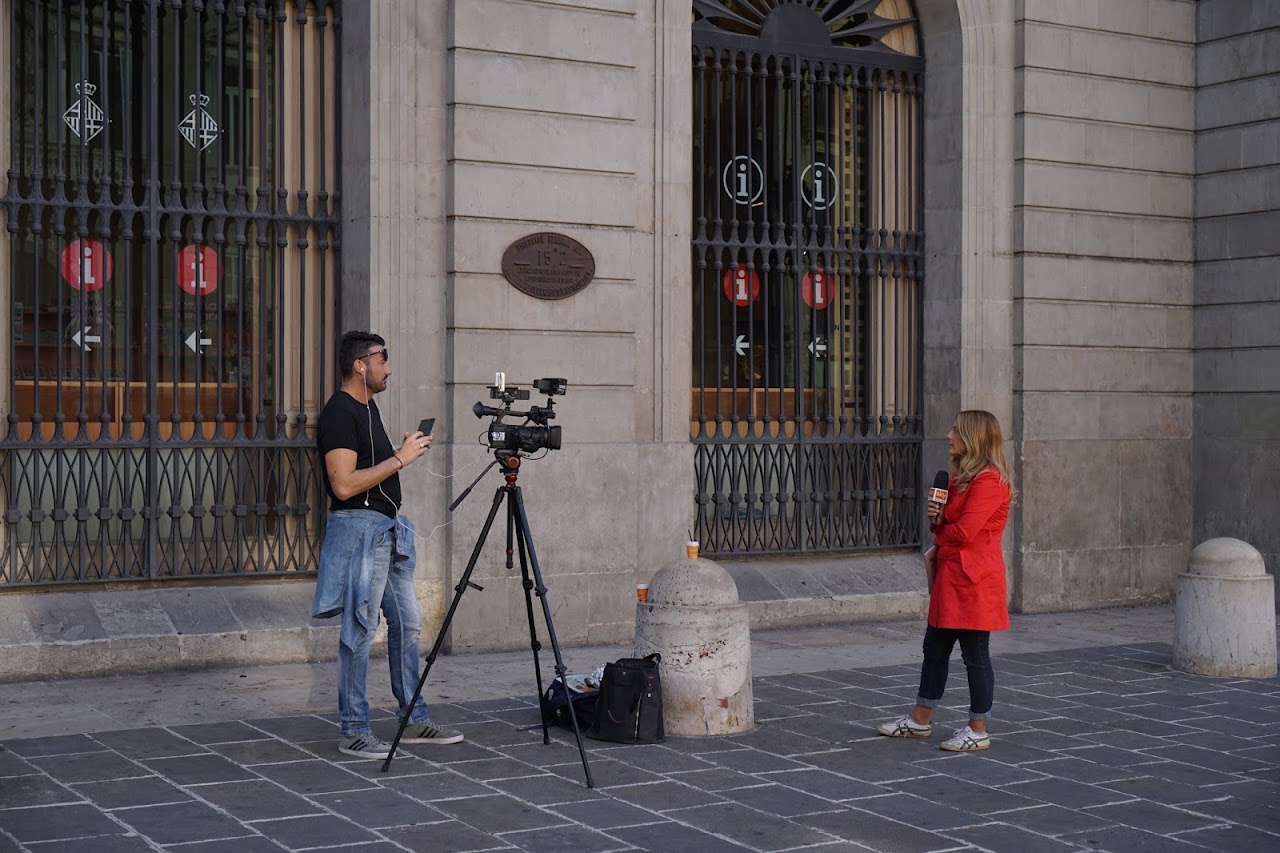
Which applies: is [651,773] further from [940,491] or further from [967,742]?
[940,491]

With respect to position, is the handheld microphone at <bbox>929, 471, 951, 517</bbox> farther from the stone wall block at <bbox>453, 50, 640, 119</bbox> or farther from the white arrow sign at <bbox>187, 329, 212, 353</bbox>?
the white arrow sign at <bbox>187, 329, 212, 353</bbox>

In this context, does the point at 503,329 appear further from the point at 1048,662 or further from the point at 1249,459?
the point at 1249,459

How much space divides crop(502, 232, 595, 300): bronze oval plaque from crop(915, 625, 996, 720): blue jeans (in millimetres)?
Result: 4236

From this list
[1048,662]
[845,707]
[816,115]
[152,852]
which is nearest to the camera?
[152,852]

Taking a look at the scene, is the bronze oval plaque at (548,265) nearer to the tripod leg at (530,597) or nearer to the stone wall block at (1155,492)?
the tripod leg at (530,597)

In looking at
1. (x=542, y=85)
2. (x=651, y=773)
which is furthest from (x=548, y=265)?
(x=651, y=773)

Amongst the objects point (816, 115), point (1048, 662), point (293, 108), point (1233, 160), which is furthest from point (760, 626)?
point (1233, 160)

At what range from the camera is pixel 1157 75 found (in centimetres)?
1432

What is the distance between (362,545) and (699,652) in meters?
1.87

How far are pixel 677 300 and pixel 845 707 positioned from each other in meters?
3.94

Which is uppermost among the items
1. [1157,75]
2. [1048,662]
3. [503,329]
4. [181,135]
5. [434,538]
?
[1157,75]

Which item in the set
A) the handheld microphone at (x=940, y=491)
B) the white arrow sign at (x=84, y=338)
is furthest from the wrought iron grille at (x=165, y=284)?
the handheld microphone at (x=940, y=491)

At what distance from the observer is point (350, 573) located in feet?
25.3

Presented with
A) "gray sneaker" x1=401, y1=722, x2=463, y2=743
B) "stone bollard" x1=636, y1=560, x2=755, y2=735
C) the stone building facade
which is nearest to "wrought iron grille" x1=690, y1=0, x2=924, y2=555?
the stone building facade
